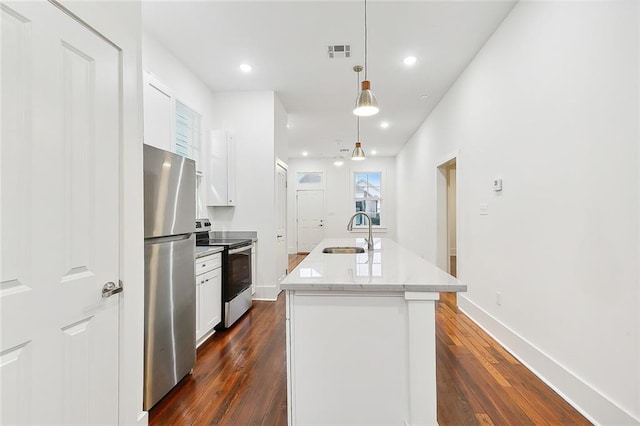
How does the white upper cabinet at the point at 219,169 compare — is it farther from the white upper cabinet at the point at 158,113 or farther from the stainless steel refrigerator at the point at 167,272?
the stainless steel refrigerator at the point at 167,272

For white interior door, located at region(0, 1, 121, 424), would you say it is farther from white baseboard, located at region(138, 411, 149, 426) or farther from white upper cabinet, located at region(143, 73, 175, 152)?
white upper cabinet, located at region(143, 73, 175, 152)

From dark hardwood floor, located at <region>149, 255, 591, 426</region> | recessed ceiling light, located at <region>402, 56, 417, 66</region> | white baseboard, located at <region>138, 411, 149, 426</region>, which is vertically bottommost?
dark hardwood floor, located at <region>149, 255, 591, 426</region>

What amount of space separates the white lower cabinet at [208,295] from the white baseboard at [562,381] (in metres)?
2.81

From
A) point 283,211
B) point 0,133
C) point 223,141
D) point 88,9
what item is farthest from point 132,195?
point 283,211

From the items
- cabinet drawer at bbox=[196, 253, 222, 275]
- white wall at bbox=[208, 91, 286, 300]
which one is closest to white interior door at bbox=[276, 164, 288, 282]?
white wall at bbox=[208, 91, 286, 300]

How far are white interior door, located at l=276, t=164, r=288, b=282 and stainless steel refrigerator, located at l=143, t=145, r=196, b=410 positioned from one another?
85.5 inches

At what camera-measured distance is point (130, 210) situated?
1580 millimetres

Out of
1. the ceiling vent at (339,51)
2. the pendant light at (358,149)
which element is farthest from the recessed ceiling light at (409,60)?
the ceiling vent at (339,51)

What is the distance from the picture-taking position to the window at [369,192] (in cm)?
939

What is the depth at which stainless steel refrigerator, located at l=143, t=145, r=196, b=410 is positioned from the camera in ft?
6.01

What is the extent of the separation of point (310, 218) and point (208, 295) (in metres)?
6.61

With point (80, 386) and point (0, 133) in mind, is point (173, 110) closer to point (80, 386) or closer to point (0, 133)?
point (0, 133)

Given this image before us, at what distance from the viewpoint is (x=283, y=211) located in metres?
4.88

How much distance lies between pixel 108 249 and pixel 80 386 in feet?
1.99
